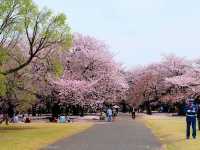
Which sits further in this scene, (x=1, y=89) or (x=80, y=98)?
(x=80, y=98)

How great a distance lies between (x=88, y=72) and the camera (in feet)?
212

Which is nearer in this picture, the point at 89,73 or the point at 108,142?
the point at 108,142

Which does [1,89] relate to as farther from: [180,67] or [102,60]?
[180,67]

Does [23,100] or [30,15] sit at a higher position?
[30,15]

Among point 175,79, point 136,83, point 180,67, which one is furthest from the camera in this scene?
point 136,83

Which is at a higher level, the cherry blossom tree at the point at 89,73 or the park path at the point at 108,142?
the cherry blossom tree at the point at 89,73

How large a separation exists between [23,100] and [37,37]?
782 centimetres

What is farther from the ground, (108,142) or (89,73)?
(89,73)

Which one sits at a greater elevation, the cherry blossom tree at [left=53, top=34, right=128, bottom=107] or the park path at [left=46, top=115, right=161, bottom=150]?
the cherry blossom tree at [left=53, top=34, right=128, bottom=107]

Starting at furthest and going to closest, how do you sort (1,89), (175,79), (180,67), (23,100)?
1. (180,67)
2. (175,79)
3. (23,100)
4. (1,89)

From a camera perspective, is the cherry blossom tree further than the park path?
Yes

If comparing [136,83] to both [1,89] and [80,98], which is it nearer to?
[80,98]

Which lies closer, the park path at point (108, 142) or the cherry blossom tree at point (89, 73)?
the park path at point (108, 142)

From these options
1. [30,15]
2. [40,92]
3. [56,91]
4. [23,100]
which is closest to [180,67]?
[56,91]
